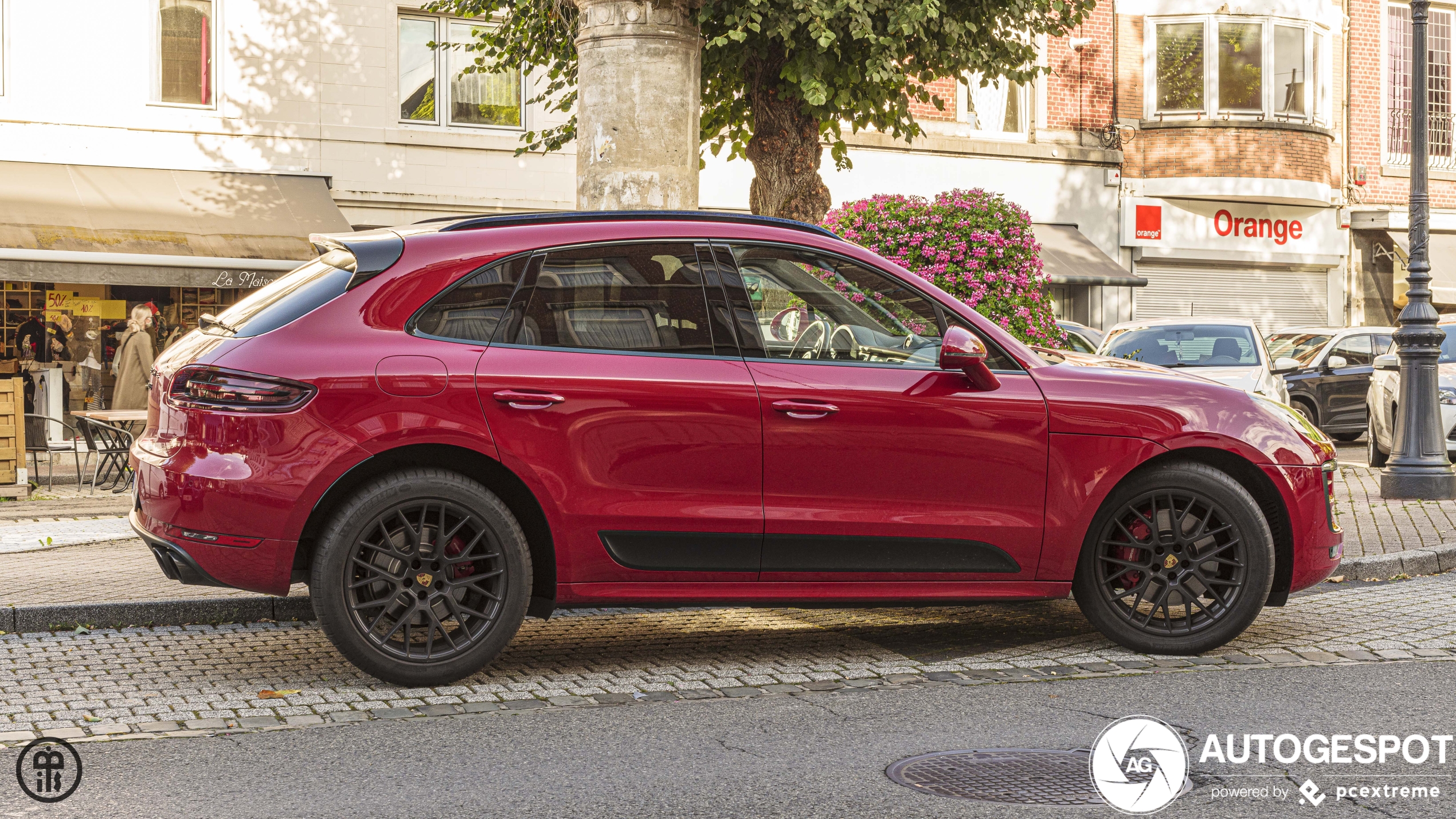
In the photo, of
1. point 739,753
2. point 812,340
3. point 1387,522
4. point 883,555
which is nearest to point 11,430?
point 812,340

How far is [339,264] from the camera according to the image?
19.1ft

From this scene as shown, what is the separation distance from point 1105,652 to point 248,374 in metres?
3.60

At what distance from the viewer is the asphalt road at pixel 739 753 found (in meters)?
4.22

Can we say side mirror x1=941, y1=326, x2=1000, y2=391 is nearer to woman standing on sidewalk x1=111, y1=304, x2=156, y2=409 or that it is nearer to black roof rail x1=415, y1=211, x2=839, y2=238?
black roof rail x1=415, y1=211, x2=839, y2=238

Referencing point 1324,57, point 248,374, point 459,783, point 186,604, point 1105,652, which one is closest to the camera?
point 459,783

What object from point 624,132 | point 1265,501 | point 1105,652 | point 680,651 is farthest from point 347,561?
point 624,132

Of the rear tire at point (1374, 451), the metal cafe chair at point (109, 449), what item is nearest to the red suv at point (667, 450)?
the metal cafe chair at point (109, 449)

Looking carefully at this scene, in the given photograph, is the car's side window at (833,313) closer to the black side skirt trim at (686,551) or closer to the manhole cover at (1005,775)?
the black side skirt trim at (686,551)

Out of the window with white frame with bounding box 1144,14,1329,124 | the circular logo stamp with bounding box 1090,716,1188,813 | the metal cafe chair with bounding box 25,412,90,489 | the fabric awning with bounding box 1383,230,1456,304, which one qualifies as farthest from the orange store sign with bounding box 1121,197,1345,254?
the circular logo stamp with bounding box 1090,716,1188,813

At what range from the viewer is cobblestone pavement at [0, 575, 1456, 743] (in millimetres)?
5449

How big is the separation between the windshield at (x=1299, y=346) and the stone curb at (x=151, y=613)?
15050 mm

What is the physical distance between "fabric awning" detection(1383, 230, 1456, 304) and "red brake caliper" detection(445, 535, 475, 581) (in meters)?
25.6

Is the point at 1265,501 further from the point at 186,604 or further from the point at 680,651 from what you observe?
the point at 186,604

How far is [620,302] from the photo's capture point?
5867mm
